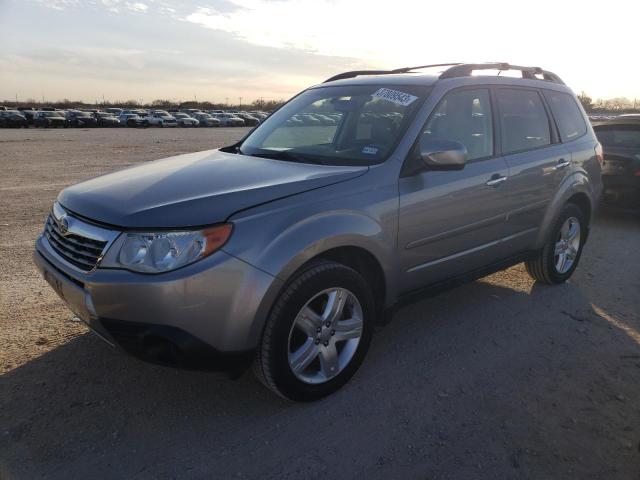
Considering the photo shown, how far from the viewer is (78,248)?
2738 millimetres

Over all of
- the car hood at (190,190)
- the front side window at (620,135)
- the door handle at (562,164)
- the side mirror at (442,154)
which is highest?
the front side window at (620,135)

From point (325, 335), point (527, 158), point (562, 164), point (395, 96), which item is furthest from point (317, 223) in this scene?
point (562, 164)

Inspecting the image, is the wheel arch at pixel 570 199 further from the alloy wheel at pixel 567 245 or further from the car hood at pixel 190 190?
the car hood at pixel 190 190

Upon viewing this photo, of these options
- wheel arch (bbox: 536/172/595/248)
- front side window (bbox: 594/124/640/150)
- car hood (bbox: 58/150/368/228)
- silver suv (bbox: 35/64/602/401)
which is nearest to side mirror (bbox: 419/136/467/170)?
silver suv (bbox: 35/64/602/401)

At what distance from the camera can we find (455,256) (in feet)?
12.0

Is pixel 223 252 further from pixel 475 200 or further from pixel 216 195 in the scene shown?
pixel 475 200

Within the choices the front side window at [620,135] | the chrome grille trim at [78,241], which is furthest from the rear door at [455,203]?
the front side window at [620,135]

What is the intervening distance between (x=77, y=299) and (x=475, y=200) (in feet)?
8.54

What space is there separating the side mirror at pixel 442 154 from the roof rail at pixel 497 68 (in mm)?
764

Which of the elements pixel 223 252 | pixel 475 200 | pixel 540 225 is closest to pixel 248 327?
pixel 223 252

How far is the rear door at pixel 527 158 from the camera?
407cm

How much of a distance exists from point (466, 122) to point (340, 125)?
0.94 m

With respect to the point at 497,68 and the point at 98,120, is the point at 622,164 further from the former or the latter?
the point at 98,120

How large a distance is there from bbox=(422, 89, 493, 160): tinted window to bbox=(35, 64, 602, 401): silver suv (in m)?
0.01
